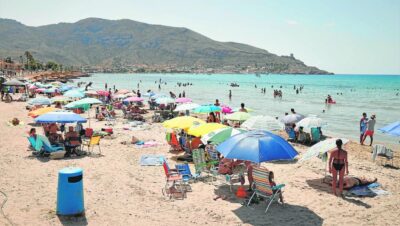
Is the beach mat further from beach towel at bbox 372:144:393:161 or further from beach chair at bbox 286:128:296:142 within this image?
beach chair at bbox 286:128:296:142

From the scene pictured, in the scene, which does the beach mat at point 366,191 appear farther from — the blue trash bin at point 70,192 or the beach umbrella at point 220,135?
the blue trash bin at point 70,192

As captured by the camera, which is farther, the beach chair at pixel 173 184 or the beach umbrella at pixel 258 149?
the beach chair at pixel 173 184

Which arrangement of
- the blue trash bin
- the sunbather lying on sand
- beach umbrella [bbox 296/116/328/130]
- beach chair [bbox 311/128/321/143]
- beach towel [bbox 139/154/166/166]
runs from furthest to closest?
beach chair [bbox 311/128/321/143]
beach umbrella [bbox 296/116/328/130]
beach towel [bbox 139/154/166/166]
the sunbather lying on sand
the blue trash bin

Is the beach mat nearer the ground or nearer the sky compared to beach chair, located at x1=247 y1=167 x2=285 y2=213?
nearer the ground

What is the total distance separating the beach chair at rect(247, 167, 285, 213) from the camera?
7.78 metres

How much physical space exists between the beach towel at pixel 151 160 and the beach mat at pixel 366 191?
561 centimetres

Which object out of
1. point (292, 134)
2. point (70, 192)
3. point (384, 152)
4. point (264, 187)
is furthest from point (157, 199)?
point (292, 134)

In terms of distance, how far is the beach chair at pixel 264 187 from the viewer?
25.5 feet

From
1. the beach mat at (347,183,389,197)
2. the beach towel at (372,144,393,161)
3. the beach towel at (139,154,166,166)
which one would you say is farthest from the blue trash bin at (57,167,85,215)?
the beach towel at (372,144,393,161)

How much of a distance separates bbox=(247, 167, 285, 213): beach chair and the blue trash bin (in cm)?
362

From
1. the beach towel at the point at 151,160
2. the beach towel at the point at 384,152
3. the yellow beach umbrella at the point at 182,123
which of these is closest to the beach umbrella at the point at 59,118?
the beach towel at the point at 151,160

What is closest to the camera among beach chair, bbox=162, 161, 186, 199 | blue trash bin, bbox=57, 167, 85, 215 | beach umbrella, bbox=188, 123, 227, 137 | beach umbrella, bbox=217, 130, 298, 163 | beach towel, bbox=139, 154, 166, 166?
blue trash bin, bbox=57, 167, 85, 215

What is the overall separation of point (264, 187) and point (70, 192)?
157 inches

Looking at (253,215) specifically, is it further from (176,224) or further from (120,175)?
(120,175)
